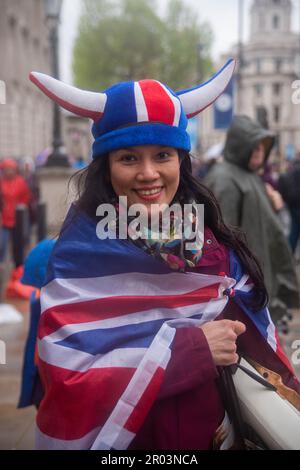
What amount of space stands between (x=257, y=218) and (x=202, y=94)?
2150mm

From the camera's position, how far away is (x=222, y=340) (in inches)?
62.1

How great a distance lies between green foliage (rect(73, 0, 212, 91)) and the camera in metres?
41.1

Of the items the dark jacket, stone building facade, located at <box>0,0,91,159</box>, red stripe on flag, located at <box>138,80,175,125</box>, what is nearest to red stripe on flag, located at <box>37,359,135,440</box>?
red stripe on flag, located at <box>138,80,175,125</box>

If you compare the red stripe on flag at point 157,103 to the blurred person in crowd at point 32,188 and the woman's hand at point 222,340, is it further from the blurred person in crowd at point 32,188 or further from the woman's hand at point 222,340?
the blurred person in crowd at point 32,188

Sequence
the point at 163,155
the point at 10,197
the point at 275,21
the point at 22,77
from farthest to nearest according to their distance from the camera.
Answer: the point at 275,21 → the point at 22,77 → the point at 10,197 → the point at 163,155

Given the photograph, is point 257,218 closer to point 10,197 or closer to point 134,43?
point 10,197

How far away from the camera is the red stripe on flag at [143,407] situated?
4.88ft

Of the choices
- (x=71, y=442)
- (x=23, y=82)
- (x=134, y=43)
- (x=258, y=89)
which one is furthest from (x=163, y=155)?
(x=258, y=89)

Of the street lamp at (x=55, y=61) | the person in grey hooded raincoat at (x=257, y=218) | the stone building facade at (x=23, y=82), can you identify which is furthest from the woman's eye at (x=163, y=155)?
the stone building facade at (x=23, y=82)

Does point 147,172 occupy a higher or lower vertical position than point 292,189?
higher

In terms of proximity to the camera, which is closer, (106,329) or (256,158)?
(106,329)

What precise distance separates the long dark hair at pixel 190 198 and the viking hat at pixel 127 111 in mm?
79

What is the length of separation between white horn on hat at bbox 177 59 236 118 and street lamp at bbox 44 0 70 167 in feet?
28.0

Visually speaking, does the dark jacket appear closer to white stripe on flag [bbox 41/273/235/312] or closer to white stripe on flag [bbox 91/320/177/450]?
white stripe on flag [bbox 41/273/235/312]
